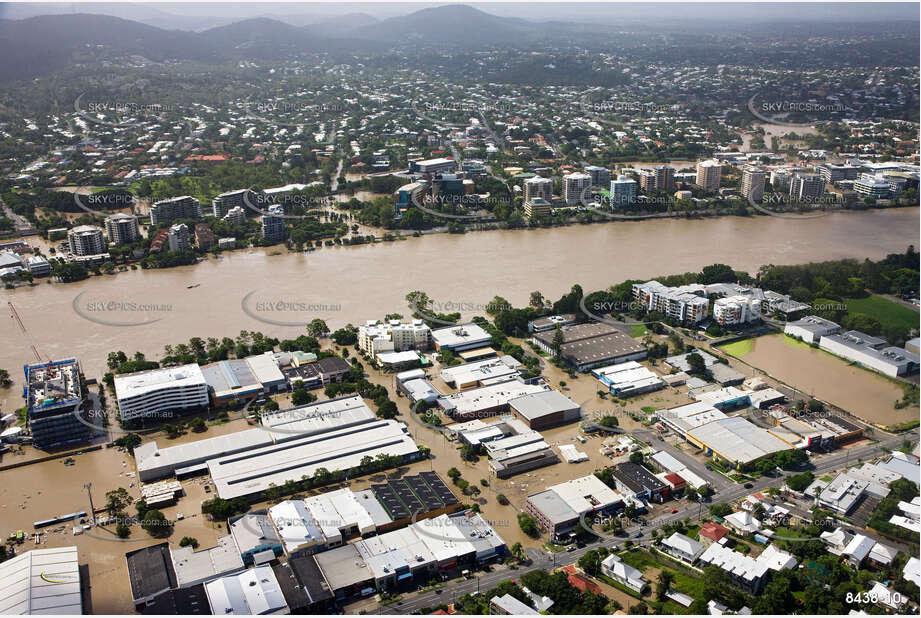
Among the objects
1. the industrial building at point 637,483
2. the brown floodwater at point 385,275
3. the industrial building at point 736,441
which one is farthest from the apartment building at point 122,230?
the industrial building at point 736,441

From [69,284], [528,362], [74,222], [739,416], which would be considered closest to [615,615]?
[739,416]

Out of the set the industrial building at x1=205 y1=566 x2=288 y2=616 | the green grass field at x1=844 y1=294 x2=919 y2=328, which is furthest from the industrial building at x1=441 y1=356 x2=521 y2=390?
the green grass field at x1=844 y1=294 x2=919 y2=328

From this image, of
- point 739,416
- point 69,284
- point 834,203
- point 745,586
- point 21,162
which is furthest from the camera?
point 21,162

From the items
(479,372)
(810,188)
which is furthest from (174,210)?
(810,188)

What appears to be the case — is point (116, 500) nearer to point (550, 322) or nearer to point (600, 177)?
point (550, 322)

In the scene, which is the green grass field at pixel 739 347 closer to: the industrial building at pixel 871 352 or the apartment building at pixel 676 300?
the apartment building at pixel 676 300

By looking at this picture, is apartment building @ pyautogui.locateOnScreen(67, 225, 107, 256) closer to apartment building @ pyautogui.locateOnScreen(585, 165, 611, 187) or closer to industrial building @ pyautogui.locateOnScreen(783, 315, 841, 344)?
apartment building @ pyautogui.locateOnScreen(585, 165, 611, 187)

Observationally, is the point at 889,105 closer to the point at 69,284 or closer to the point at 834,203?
the point at 834,203
